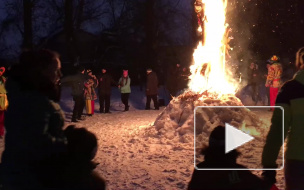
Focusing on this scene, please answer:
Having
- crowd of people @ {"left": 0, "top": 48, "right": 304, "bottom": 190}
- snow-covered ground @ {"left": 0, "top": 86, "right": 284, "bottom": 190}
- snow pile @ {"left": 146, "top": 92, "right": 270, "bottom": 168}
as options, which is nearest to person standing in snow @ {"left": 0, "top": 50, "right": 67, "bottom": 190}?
crowd of people @ {"left": 0, "top": 48, "right": 304, "bottom": 190}

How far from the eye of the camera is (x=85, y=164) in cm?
303

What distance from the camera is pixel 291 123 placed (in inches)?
132

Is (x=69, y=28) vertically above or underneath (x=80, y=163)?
above

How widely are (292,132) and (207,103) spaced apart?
6.94 m

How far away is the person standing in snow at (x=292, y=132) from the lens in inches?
129

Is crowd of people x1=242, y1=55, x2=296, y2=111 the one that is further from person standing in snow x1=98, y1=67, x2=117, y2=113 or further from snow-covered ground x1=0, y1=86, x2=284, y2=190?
person standing in snow x1=98, y1=67, x2=117, y2=113

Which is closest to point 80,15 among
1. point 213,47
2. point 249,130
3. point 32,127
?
point 213,47

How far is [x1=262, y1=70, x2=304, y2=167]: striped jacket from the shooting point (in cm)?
329

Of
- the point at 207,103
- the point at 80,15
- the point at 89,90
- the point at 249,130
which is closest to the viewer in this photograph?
the point at 249,130

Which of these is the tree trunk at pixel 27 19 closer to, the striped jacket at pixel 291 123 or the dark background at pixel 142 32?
the dark background at pixel 142 32

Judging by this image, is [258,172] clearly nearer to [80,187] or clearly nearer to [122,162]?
[122,162]

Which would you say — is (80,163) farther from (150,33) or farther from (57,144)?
(150,33)

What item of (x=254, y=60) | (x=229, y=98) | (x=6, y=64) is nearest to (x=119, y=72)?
(x=6, y=64)

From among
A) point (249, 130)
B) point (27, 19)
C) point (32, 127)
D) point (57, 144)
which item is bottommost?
point (249, 130)
